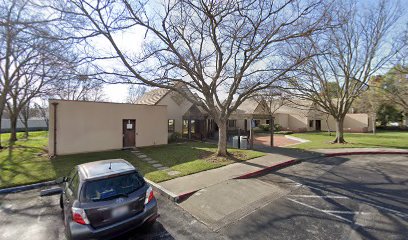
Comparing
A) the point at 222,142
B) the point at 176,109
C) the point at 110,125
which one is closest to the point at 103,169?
the point at 222,142

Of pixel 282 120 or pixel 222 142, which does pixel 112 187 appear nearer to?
pixel 222 142

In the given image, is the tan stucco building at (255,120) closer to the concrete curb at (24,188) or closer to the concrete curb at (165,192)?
the concrete curb at (165,192)

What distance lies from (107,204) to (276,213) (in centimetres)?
401

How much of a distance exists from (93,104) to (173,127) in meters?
9.63

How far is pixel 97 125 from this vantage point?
1374 centimetres

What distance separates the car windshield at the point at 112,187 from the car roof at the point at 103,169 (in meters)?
0.12

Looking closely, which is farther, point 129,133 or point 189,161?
point 129,133

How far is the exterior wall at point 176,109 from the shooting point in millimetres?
22028

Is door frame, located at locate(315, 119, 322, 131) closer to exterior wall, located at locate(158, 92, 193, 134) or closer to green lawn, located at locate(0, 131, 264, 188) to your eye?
exterior wall, located at locate(158, 92, 193, 134)

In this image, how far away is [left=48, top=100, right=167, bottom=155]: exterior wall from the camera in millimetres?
12562

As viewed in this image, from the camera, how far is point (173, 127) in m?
22.1

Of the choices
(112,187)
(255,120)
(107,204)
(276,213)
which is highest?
(255,120)

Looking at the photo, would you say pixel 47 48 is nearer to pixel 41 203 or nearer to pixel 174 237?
pixel 41 203

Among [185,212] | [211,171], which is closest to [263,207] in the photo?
[185,212]
